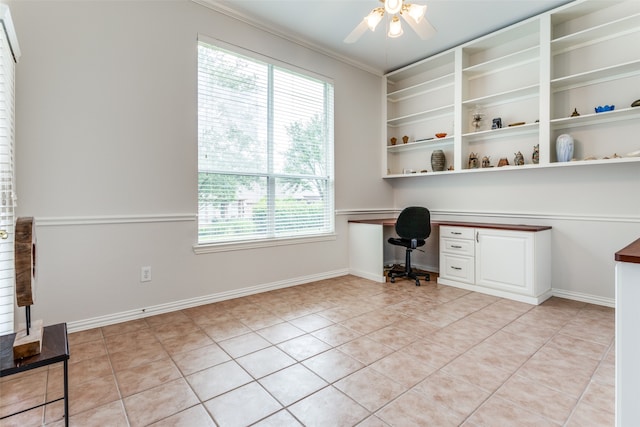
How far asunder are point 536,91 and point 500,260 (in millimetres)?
1873

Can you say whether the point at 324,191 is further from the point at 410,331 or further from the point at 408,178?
the point at 410,331

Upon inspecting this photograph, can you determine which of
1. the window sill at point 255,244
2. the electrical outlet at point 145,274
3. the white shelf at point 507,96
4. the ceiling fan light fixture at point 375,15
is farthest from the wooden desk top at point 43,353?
the white shelf at point 507,96

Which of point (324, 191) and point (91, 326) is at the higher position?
point (324, 191)

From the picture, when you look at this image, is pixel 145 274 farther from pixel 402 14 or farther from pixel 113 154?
pixel 402 14

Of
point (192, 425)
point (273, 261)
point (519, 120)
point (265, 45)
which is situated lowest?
point (192, 425)

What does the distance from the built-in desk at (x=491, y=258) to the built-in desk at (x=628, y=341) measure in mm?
2218

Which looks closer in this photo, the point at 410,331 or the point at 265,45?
the point at 410,331

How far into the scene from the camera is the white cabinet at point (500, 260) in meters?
3.08

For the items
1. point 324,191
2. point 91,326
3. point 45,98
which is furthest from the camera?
point 324,191

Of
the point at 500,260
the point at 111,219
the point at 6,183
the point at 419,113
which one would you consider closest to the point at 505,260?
the point at 500,260

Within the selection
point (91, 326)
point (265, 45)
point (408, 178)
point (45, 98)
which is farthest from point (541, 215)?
point (45, 98)

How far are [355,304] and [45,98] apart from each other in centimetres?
305

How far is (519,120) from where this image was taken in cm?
357

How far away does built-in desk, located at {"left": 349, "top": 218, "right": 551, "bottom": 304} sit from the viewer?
10.2ft
